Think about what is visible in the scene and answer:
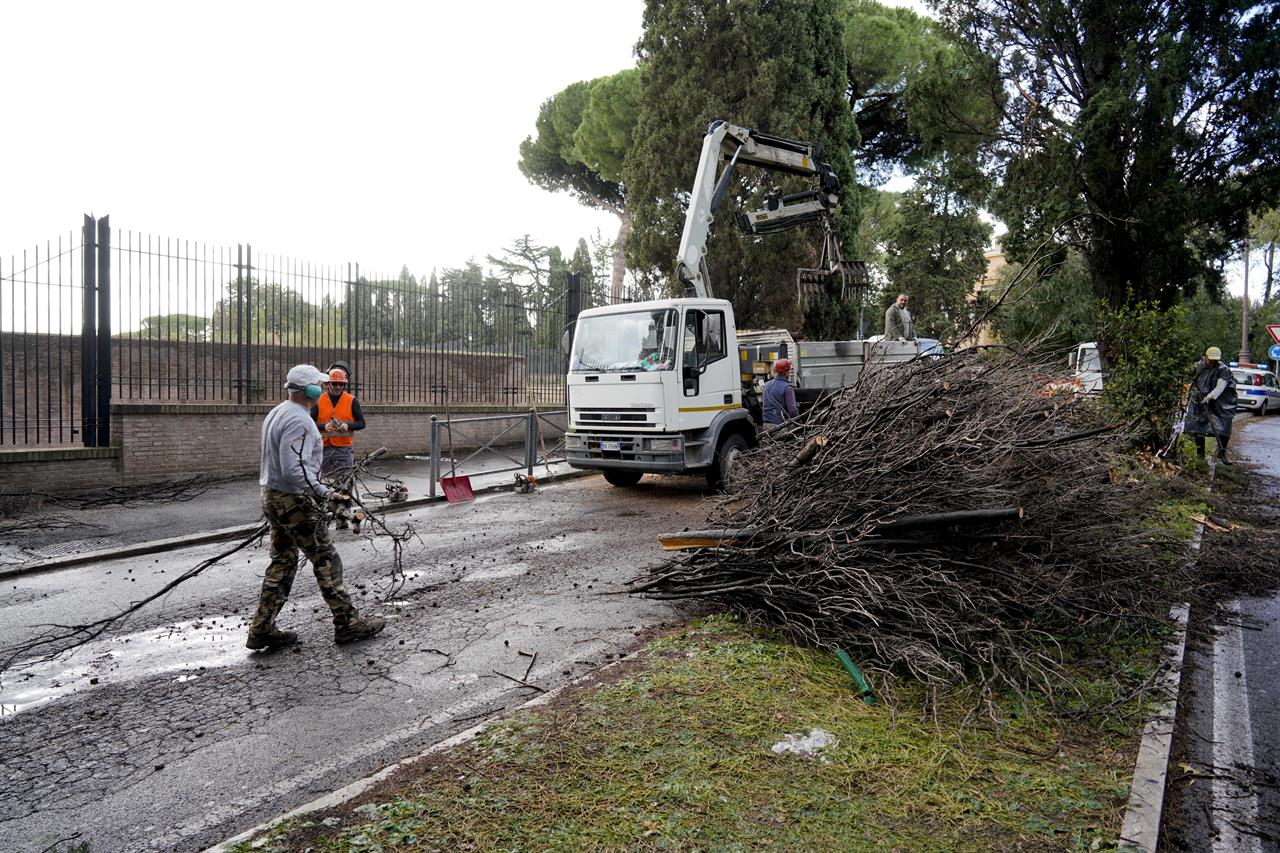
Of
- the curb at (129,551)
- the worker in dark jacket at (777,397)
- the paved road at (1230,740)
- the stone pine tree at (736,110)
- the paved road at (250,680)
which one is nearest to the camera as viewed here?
the paved road at (1230,740)

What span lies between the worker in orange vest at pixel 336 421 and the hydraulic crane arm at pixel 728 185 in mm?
5164

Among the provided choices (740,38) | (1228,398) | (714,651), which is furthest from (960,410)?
(740,38)

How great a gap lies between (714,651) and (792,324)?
17.1m

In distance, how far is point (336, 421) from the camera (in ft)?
29.6

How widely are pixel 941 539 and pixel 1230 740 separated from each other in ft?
5.68

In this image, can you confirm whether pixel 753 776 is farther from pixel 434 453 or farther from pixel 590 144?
pixel 590 144

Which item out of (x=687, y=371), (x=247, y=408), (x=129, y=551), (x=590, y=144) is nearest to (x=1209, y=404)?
(x=687, y=371)

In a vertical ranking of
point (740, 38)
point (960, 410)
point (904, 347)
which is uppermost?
point (740, 38)

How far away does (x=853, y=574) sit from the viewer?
480 centimetres

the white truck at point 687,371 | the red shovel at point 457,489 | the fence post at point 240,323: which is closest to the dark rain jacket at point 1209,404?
the white truck at point 687,371

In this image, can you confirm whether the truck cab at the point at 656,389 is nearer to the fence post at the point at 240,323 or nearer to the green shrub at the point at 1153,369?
the green shrub at the point at 1153,369

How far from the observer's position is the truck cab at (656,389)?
1037cm

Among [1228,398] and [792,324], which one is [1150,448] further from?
[792,324]

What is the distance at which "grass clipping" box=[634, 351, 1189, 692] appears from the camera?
4664 mm
